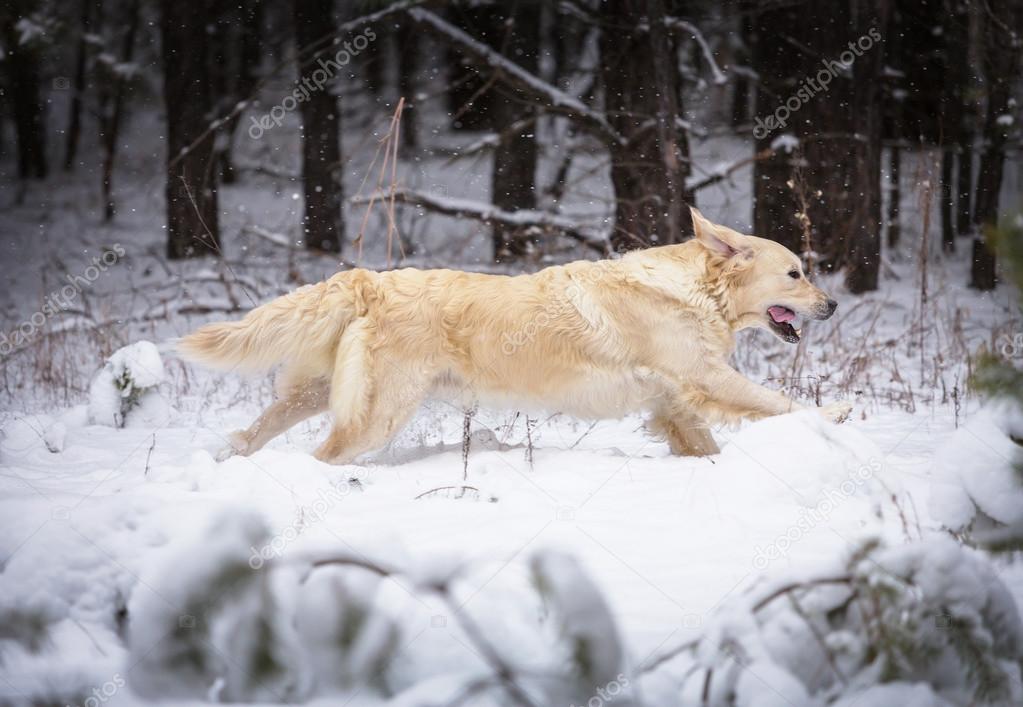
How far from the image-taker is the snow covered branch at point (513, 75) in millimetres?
9820

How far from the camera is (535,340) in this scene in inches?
194

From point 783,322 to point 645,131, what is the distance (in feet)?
17.6

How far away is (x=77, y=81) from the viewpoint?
2192 centimetres

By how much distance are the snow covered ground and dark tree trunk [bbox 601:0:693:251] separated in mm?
3870

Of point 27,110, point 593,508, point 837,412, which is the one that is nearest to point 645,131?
point 837,412

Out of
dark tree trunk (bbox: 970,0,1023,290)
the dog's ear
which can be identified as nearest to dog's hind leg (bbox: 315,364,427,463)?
the dog's ear

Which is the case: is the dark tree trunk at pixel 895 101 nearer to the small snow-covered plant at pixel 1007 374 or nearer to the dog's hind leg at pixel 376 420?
the dog's hind leg at pixel 376 420

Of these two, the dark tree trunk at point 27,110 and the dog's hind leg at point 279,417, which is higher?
the dark tree trunk at point 27,110

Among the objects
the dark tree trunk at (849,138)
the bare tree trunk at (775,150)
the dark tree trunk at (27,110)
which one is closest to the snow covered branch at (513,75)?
the bare tree trunk at (775,150)

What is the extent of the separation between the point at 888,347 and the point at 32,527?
718 cm

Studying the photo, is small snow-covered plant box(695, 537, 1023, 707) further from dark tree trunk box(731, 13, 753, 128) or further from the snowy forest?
dark tree trunk box(731, 13, 753, 128)

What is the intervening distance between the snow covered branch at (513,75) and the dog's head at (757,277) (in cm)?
515

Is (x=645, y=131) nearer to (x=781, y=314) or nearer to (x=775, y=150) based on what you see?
(x=775, y=150)

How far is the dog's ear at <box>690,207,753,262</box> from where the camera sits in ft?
16.9
